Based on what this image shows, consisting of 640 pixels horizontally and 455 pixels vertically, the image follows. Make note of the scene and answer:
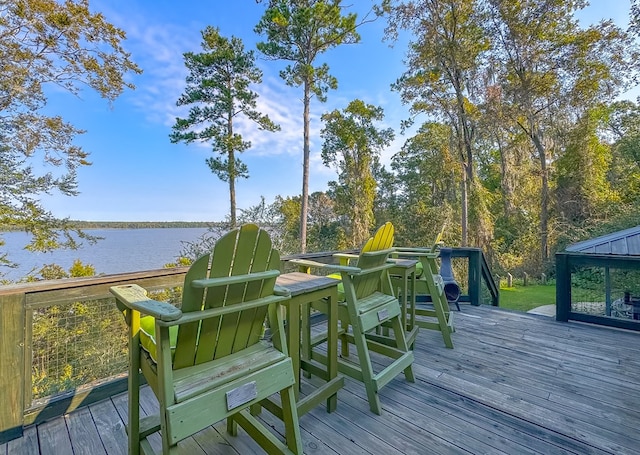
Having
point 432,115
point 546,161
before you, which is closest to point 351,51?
point 432,115

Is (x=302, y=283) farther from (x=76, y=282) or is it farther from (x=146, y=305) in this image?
(x=76, y=282)

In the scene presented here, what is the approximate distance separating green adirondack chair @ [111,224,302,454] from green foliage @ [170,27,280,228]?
355 inches

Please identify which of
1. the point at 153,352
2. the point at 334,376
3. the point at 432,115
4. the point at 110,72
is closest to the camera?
the point at 153,352

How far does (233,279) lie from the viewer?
115 centimetres

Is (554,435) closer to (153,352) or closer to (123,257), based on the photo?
(153,352)

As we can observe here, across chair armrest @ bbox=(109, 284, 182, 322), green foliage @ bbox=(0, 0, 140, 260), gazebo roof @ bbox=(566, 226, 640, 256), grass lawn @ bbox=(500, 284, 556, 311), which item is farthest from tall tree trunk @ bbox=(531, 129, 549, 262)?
green foliage @ bbox=(0, 0, 140, 260)

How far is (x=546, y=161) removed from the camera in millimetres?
11188

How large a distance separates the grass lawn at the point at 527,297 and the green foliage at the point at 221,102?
8269mm

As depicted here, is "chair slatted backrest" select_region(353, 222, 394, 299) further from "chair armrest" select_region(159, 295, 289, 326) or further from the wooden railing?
the wooden railing

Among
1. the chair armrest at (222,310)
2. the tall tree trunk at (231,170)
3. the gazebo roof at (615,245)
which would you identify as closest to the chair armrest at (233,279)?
the chair armrest at (222,310)

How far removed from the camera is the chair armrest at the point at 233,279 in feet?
3.54

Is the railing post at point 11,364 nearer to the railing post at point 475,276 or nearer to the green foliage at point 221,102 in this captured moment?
the railing post at point 475,276

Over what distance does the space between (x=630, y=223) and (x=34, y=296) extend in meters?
11.9

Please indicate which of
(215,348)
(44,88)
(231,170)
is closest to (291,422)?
(215,348)
